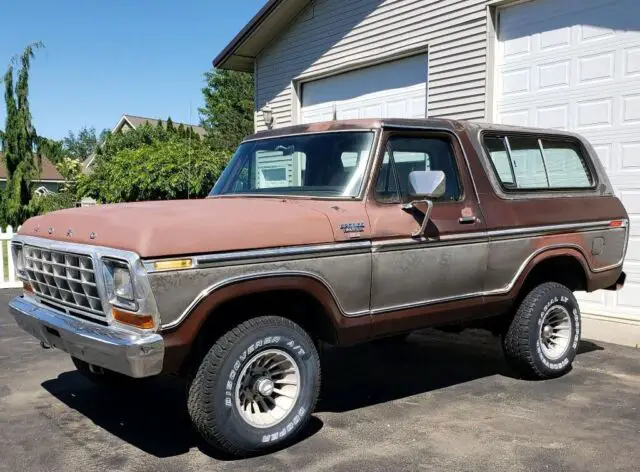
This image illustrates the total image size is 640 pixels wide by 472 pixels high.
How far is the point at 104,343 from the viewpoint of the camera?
11.5 feet

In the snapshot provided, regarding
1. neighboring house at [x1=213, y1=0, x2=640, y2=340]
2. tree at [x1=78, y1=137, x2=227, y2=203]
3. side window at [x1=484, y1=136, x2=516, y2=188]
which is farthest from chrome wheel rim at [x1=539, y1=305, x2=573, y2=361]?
tree at [x1=78, y1=137, x2=227, y2=203]

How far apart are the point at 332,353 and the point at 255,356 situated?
2.71m

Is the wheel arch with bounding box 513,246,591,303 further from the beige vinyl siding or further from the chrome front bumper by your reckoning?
the beige vinyl siding

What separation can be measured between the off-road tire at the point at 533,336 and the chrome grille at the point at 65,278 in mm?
3309

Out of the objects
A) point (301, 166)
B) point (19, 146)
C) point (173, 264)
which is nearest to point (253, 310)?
point (173, 264)

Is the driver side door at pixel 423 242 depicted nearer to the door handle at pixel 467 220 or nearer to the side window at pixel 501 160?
the door handle at pixel 467 220

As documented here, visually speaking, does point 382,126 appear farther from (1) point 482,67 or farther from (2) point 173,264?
(1) point 482,67

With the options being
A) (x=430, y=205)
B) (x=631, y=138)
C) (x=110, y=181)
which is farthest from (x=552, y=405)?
(x=110, y=181)

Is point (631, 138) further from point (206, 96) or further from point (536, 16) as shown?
point (206, 96)

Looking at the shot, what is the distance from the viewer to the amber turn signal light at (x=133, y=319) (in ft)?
11.3

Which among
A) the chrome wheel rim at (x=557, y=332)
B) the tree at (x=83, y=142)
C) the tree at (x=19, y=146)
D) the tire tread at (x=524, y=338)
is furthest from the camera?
the tree at (x=83, y=142)

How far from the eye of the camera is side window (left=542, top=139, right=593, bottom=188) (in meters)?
5.73

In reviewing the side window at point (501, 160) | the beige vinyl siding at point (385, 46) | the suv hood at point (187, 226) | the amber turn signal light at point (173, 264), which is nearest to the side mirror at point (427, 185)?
the suv hood at point (187, 226)

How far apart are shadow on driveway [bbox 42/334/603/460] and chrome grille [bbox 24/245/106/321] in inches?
36.6
